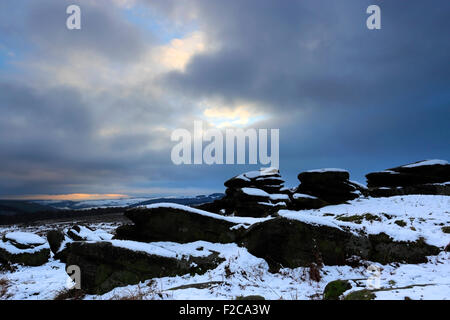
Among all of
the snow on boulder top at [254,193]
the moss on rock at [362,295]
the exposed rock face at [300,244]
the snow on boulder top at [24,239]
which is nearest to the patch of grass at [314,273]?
the exposed rock face at [300,244]

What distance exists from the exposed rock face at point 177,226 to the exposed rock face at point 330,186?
18648 mm

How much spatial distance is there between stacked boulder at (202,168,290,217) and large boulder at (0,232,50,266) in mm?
17074

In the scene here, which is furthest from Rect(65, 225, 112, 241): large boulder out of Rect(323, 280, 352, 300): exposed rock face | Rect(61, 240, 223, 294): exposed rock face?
Rect(323, 280, 352, 300): exposed rock face

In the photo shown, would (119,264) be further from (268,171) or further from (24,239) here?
(268,171)

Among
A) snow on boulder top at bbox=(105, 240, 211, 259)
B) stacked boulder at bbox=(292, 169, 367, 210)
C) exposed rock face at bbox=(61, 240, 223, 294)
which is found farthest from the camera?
stacked boulder at bbox=(292, 169, 367, 210)

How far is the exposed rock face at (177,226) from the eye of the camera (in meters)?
11.6

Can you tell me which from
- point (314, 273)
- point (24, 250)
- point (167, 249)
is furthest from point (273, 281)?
point (24, 250)

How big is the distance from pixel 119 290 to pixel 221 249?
14.9 ft

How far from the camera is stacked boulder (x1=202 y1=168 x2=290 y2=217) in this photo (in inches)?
1226

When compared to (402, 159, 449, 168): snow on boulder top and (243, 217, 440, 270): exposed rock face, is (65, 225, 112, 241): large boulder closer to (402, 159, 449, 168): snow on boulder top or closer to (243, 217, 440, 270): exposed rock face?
(243, 217, 440, 270): exposed rock face

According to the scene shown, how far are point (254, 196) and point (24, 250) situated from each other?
80.3ft
